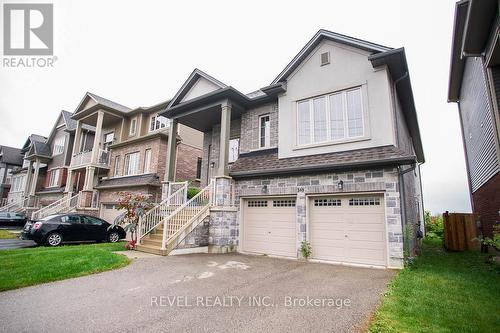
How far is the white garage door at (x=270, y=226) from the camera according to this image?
1000 centimetres

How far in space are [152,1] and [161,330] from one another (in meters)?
12.7

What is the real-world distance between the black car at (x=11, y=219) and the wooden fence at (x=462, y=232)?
2956 centimetres

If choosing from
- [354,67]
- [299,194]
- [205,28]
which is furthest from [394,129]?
[205,28]

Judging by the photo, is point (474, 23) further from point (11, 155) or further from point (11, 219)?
point (11, 155)

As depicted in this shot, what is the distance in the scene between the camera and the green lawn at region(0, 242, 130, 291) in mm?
6234

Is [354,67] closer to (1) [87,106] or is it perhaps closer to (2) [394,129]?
(2) [394,129]

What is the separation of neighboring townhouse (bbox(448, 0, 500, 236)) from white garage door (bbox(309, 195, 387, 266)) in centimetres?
354

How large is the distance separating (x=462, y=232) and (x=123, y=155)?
21590mm

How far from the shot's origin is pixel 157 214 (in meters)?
11.6

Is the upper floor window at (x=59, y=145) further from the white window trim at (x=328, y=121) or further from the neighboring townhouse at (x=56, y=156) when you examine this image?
the white window trim at (x=328, y=121)

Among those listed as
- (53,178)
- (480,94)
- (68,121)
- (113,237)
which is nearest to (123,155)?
(113,237)

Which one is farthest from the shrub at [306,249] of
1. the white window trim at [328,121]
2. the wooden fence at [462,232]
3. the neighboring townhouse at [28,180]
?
the neighboring townhouse at [28,180]

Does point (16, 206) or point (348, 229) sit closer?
point (348, 229)

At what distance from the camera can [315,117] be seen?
33.7 ft
